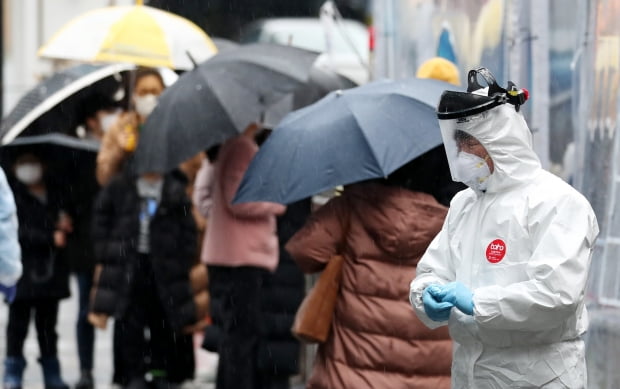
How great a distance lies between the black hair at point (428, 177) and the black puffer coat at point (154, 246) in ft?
8.85

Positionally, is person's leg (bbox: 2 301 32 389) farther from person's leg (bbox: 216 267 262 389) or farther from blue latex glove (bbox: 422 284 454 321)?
blue latex glove (bbox: 422 284 454 321)

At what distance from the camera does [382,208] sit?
19.5ft

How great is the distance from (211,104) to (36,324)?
233 centimetres

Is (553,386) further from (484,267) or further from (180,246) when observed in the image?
(180,246)

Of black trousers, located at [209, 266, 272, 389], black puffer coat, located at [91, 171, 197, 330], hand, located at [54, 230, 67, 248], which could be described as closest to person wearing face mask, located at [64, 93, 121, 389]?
hand, located at [54, 230, 67, 248]

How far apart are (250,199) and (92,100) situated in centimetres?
407

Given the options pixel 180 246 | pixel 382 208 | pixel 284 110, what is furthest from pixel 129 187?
pixel 382 208

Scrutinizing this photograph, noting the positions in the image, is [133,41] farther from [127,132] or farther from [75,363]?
[75,363]

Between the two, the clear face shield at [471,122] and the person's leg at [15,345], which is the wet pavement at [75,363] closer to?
the person's leg at [15,345]

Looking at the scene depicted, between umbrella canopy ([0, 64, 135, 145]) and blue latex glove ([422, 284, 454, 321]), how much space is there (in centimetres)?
524

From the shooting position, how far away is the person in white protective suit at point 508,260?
4172 millimetres

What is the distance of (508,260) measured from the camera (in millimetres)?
4312

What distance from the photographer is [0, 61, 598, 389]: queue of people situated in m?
4.31

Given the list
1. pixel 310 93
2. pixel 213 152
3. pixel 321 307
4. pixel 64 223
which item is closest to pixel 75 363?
pixel 64 223
